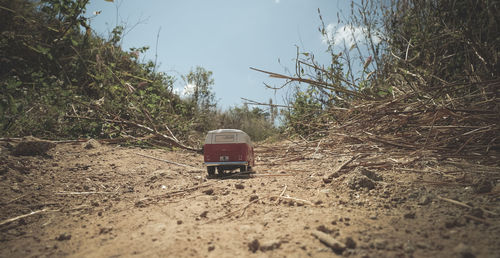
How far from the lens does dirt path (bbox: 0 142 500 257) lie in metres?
1.12

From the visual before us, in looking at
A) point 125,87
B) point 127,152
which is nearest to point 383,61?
point 127,152

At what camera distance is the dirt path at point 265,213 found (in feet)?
3.68

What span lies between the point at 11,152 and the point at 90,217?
2030mm

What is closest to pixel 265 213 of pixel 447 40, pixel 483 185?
pixel 483 185

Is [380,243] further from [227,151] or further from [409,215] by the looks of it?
[227,151]

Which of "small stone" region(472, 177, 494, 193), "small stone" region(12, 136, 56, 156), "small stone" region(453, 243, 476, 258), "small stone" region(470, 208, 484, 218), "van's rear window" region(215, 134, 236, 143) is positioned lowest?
"small stone" region(453, 243, 476, 258)

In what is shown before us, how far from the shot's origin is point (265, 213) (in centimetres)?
159

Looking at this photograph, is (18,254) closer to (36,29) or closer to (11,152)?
(11,152)

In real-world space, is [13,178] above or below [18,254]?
above

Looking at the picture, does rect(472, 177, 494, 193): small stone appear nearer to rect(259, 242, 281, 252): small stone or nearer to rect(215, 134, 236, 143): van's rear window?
rect(259, 242, 281, 252): small stone

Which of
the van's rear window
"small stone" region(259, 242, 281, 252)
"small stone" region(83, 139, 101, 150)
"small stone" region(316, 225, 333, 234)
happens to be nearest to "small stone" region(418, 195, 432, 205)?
"small stone" region(316, 225, 333, 234)

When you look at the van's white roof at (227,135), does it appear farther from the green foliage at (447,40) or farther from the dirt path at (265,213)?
the green foliage at (447,40)

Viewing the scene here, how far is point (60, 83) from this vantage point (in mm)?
4480

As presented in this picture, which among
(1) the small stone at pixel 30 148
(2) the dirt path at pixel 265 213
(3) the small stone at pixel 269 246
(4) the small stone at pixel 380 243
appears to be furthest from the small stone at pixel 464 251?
(1) the small stone at pixel 30 148
